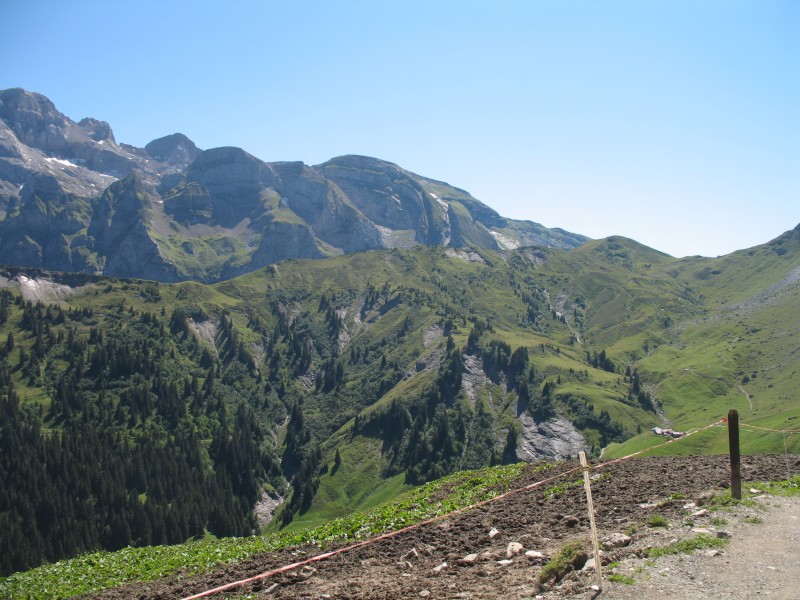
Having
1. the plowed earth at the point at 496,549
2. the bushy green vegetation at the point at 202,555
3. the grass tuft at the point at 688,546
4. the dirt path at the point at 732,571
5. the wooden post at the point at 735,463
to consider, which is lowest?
the bushy green vegetation at the point at 202,555

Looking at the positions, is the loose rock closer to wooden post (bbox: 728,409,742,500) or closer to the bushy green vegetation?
the bushy green vegetation

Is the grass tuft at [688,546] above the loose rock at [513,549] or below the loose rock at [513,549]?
above

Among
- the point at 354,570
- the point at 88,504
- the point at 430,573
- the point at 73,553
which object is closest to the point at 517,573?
the point at 430,573

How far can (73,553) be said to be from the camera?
144m

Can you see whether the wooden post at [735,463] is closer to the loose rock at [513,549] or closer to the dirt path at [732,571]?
the dirt path at [732,571]

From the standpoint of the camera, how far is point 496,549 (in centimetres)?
2095

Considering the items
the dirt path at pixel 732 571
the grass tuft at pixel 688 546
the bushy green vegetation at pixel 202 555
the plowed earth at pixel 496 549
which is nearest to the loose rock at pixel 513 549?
the plowed earth at pixel 496 549

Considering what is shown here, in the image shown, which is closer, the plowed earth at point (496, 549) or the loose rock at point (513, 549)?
the plowed earth at point (496, 549)

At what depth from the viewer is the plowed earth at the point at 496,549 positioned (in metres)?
17.7

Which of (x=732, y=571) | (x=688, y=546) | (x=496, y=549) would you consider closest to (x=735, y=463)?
(x=688, y=546)

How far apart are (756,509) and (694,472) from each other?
7.97m

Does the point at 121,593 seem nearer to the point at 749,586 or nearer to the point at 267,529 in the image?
the point at 749,586

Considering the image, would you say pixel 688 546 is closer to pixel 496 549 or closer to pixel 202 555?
pixel 496 549

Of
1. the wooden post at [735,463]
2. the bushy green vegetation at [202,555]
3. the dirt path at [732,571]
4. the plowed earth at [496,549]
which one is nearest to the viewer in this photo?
the dirt path at [732,571]
